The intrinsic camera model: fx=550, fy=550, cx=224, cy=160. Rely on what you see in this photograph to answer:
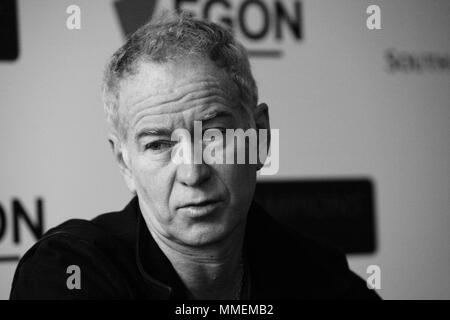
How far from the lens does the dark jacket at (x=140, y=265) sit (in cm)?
87

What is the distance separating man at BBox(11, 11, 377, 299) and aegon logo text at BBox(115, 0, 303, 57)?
75cm

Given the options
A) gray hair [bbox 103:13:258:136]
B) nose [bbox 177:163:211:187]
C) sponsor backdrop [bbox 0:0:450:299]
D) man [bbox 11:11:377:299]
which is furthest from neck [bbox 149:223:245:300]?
sponsor backdrop [bbox 0:0:450:299]

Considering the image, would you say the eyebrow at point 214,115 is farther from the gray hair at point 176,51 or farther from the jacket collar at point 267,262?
the jacket collar at point 267,262

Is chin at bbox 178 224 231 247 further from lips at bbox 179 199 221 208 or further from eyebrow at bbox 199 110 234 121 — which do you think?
eyebrow at bbox 199 110 234 121

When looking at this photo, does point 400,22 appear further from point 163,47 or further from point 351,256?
point 163,47

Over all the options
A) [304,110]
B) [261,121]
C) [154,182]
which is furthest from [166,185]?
[304,110]

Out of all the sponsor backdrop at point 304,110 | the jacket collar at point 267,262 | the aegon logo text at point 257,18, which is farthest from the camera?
the aegon logo text at point 257,18

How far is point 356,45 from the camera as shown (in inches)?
72.9

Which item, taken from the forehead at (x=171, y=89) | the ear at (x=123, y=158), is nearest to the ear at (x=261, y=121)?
the forehead at (x=171, y=89)

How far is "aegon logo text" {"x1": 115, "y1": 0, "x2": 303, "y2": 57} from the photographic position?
1679 mm

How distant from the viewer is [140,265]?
0.93 metres

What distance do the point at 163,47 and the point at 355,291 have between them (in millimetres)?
601

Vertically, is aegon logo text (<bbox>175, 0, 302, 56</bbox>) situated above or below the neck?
above

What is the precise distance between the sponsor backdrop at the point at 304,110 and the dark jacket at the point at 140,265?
65 cm
